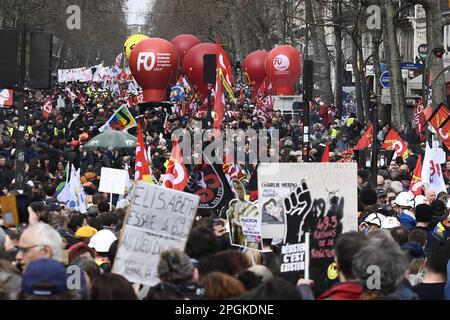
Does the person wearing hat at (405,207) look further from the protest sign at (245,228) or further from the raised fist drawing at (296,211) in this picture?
the raised fist drawing at (296,211)

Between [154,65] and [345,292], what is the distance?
119 ft

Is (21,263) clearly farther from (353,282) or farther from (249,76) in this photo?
(249,76)

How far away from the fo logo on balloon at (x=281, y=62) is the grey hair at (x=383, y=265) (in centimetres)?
3860

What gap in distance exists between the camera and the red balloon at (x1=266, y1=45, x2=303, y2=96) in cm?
4491

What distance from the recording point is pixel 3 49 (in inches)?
584

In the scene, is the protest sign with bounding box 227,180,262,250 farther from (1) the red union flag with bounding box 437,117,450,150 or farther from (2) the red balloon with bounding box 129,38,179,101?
(2) the red balloon with bounding box 129,38,179,101

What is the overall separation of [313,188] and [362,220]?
126 inches

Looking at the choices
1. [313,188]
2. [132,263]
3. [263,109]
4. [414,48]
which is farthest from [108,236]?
[414,48]

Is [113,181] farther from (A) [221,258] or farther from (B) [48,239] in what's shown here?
(B) [48,239]

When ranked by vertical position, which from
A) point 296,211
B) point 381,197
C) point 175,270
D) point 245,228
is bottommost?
point 175,270

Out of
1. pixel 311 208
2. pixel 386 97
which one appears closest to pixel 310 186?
pixel 311 208

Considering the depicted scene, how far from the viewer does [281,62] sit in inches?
1778

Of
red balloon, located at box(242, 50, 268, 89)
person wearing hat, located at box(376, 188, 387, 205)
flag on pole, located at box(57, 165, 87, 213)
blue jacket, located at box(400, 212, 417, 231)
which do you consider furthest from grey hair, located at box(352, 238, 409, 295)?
red balloon, located at box(242, 50, 268, 89)
